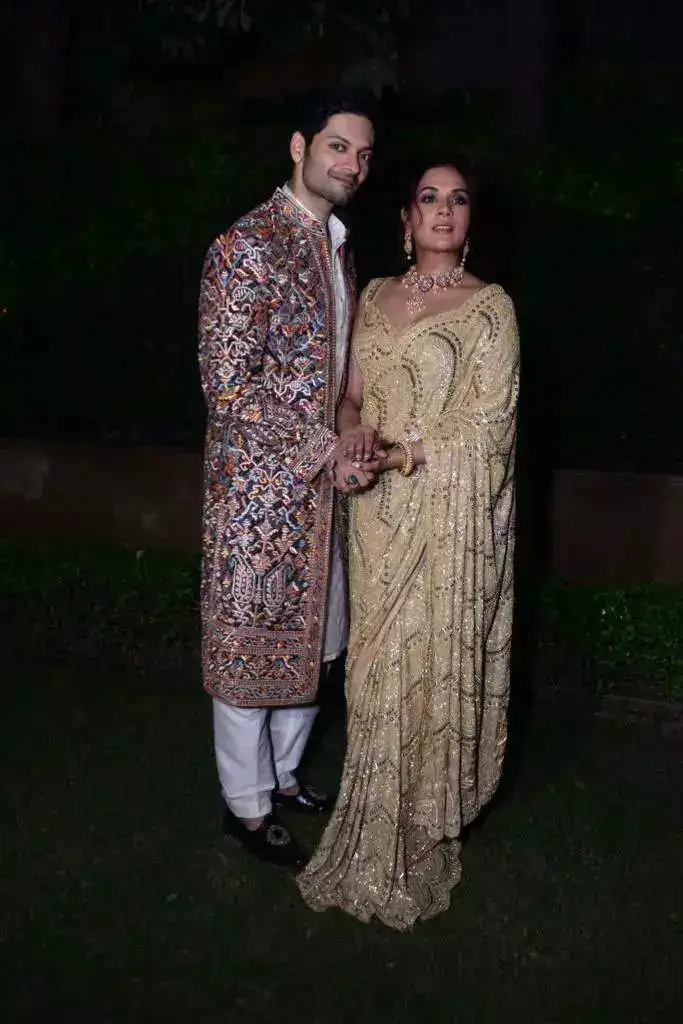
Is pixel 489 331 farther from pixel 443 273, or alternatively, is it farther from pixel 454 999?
pixel 454 999

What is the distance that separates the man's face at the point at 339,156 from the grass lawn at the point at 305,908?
5.93 ft

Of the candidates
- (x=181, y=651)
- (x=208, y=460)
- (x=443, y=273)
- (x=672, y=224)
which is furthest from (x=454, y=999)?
(x=672, y=224)

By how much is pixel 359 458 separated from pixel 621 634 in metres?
2.16

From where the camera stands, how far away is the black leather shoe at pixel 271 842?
11.1 ft

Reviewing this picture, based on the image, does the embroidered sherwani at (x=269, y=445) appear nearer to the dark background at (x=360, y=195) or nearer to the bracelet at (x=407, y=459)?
the bracelet at (x=407, y=459)

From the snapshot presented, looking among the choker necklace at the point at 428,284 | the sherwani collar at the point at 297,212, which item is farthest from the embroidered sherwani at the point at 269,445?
the choker necklace at the point at 428,284

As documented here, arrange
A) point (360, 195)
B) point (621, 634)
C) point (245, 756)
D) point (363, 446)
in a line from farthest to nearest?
point (360, 195) → point (621, 634) → point (245, 756) → point (363, 446)

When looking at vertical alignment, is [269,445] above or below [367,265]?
below

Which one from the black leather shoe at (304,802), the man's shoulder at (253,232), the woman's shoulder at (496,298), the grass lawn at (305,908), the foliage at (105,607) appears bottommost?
the grass lawn at (305,908)

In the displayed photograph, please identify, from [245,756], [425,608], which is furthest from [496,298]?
[245,756]

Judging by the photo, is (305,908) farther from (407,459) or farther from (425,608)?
(407,459)

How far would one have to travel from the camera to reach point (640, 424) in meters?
5.34

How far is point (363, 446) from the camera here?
2.96m

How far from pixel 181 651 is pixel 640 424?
7.14 feet
